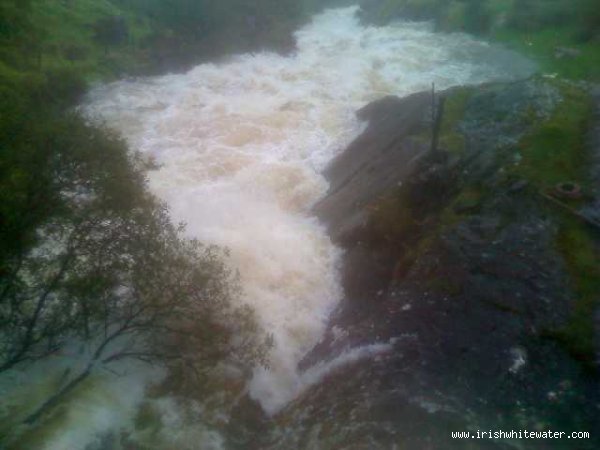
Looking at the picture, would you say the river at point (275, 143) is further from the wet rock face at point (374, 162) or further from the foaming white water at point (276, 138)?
the wet rock face at point (374, 162)

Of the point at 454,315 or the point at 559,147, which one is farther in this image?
the point at 559,147

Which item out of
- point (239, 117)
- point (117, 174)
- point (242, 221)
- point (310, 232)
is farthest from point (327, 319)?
point (239, 117)

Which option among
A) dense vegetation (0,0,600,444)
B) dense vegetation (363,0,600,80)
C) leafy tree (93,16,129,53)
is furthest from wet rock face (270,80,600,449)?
leafy tree (93,16,129,53)

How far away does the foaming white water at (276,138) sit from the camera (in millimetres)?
15203

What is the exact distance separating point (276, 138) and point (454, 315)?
1478 centimetres

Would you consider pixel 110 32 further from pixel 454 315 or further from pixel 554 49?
pixel 454 315

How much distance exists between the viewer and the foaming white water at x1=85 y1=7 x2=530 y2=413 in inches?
599

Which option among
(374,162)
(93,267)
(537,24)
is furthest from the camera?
(537,24)

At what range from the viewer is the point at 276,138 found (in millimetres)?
23750

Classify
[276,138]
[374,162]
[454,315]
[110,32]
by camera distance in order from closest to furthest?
[454,315] → [374,162] → [276,138] → [110,32]

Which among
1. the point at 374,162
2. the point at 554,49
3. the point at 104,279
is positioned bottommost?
the point at 374,162

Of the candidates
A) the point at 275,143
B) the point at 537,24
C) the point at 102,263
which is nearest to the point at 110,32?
the point at 275,143

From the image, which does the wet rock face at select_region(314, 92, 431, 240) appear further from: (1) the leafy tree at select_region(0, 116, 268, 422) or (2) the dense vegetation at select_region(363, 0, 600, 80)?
(2) the dense vegetation at select_region(363, 0, 600, 80)

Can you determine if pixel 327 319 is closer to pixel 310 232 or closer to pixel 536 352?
pixel 310 232
